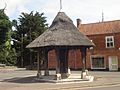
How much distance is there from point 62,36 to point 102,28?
90.4 ft

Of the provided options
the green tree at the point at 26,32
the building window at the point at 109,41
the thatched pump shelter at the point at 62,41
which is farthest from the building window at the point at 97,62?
the thatched pump shelter at the point at 62,41

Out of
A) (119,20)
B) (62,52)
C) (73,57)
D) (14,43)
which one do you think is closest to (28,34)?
(14,43)

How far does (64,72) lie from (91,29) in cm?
2753

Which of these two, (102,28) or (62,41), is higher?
(102,28)

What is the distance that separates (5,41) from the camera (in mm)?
70562

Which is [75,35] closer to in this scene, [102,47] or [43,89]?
[43,89]

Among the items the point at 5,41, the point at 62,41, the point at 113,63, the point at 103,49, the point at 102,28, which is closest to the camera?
the point at 62,41

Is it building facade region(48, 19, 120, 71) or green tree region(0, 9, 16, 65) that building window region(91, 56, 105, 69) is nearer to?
building facade region(48, 19, 120, 71)

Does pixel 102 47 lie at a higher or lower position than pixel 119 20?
lower

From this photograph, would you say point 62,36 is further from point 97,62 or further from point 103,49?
point 97,62

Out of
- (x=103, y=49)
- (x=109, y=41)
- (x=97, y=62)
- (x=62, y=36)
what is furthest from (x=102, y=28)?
(x=62, y=36)

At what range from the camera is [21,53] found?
76.1 meters

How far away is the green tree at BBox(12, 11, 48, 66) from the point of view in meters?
75.4

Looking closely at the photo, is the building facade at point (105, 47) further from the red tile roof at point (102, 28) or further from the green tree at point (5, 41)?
the green tree at point (5, 41)
